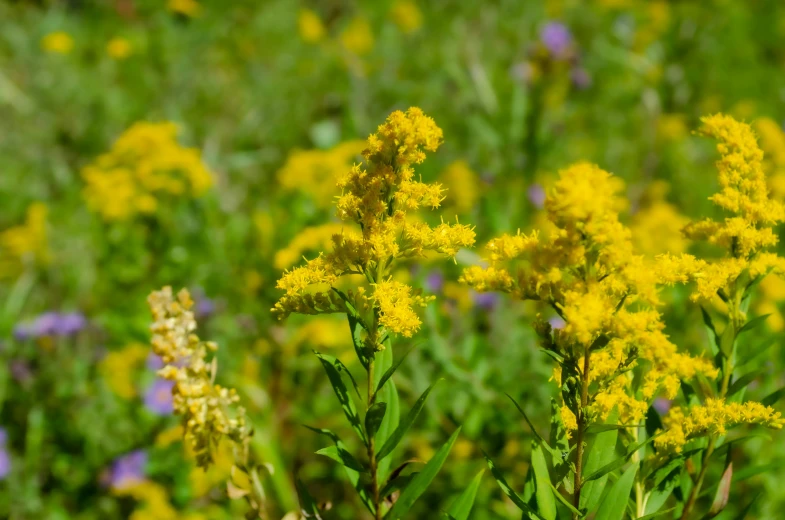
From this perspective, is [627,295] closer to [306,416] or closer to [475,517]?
[475,517]

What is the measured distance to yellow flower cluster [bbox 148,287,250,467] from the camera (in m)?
1.24

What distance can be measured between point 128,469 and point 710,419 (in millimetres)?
1970

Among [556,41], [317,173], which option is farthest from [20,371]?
[556,41]

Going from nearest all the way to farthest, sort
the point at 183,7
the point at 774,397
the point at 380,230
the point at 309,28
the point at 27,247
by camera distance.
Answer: the point at 380,230, the point at 774,397, the point at 27,247, the point at 183,7, the point at 309,28

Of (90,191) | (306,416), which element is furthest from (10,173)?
(306,416)

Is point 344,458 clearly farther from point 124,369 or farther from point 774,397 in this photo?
point 124,369

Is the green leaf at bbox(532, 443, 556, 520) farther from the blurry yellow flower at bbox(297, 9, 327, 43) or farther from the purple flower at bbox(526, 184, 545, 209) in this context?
the blurry yellow flower at bbox(297, 9, 327, 43)

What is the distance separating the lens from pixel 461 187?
3537 millimetres

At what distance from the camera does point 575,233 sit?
36.0 inches

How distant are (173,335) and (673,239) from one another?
2.23 m

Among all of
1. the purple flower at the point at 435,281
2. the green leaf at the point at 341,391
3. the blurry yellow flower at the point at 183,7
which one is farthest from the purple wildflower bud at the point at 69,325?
the blurry yellow flower at the point at 183,7

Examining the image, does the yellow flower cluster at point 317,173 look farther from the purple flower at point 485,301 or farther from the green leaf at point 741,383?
the green leaf at point 741,383

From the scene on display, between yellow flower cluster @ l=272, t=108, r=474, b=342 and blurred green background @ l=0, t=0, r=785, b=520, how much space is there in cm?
43

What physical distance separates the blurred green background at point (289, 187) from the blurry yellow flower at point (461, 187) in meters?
0.01
